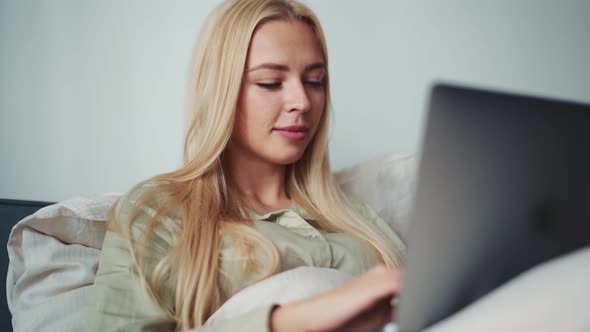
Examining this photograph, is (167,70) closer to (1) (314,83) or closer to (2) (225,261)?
(1) (314,83)

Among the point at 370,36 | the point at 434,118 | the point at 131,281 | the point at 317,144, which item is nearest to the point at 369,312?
the point at 434,118

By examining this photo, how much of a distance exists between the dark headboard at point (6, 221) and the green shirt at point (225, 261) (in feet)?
1.11

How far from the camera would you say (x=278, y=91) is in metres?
1.13

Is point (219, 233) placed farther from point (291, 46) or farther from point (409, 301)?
point (409, 301)

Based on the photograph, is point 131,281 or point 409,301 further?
point 131,281

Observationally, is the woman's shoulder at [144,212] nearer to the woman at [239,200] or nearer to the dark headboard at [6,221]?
the woman at [239,200]

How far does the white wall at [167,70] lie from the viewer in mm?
1521

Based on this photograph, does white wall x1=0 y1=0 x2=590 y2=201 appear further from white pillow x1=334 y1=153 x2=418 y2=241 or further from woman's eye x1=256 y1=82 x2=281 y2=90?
woman's eye x1=256 y1=82 x2=281 y2=90

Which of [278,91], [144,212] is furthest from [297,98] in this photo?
[144,212]

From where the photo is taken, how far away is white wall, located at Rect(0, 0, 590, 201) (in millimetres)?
1521

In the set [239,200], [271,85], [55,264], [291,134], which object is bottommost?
[55,264]

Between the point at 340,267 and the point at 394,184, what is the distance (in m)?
0.36

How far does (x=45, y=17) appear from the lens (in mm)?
1519

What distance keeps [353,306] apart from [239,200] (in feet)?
2.18
